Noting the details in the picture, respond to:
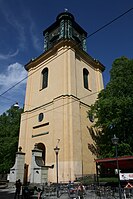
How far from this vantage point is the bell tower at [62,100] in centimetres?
2119

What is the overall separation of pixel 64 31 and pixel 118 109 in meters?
15.8

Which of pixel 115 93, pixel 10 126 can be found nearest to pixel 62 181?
pixel 115 93

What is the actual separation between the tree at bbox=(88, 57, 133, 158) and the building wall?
2.24 metres

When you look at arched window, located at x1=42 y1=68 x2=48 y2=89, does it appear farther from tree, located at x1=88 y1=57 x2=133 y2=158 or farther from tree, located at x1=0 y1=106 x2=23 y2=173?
tree, located at x1=0 y1=106 x2=23 y2=173

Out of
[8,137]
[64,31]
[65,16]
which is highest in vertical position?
[65,16]

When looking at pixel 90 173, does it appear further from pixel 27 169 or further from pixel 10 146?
pixel 10 146

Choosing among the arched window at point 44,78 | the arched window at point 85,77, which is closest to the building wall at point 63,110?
the arched window at point 44,78

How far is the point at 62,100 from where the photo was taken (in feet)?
77.1

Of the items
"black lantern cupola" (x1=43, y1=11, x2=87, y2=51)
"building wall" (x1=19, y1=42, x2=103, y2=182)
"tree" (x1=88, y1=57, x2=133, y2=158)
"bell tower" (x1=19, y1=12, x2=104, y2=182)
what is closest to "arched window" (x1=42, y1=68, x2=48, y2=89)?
"bell tower" (x1=19, y1=12, x2=104, y2=182)

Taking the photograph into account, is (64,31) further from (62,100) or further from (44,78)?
(62,100)

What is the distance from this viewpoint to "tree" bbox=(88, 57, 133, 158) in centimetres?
1969

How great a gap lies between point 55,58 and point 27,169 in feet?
49.1

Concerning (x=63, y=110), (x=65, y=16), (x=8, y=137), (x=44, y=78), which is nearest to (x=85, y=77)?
(x=44, y=78)

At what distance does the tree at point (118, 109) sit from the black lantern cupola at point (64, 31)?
9.63m
